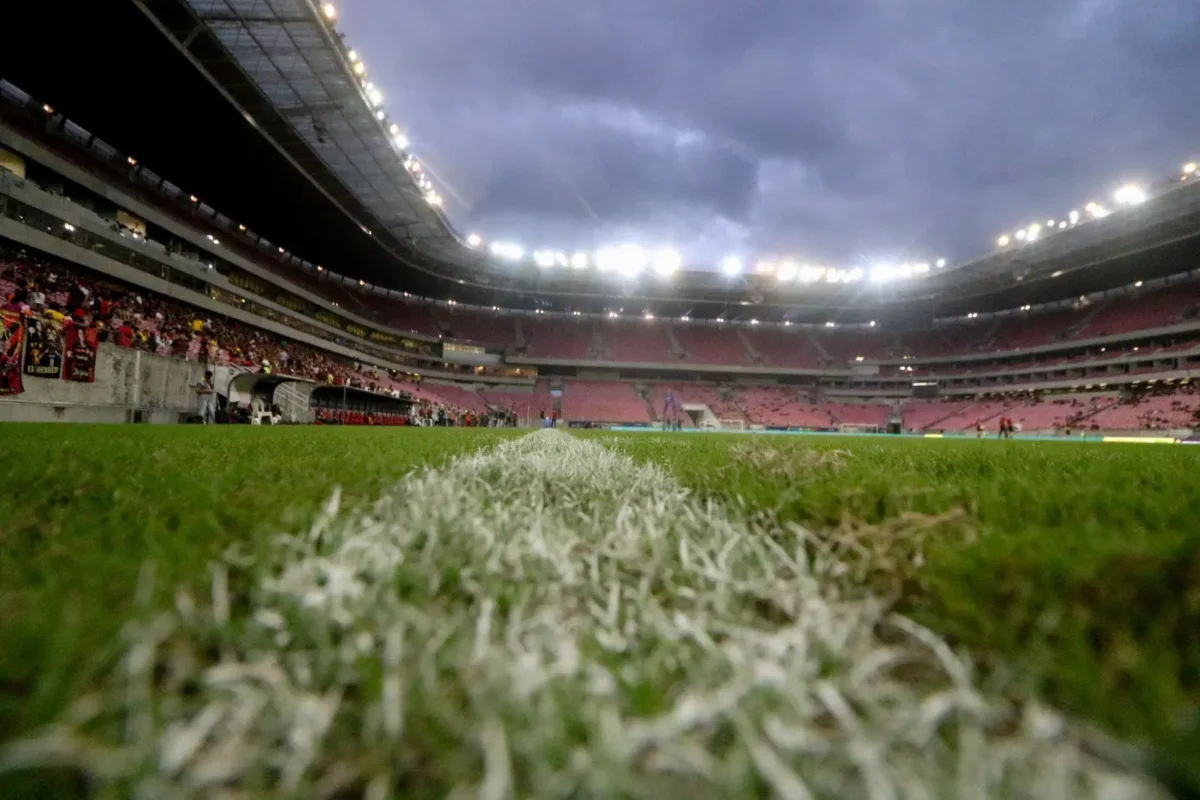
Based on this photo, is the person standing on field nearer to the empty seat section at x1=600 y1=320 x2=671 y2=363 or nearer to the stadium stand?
the empty seat section at x1=600 y1=320 x2=671 y2=363

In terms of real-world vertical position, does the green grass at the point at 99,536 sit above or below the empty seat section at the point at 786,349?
below

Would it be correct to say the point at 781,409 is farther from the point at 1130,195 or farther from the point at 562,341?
the point at 1130,195

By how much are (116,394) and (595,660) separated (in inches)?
639

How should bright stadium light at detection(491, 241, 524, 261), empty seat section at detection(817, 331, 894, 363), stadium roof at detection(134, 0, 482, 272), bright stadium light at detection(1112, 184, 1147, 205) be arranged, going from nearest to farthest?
stadium roof at detection(134, 0, 482, 272) → bright stadium light at detection(1112, 184, 1147, 205) → bright stadium light at detection(491, 241, 524, 261) → empty seat section at detection(817, 331, 894, 363)

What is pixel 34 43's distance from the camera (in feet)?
57.8

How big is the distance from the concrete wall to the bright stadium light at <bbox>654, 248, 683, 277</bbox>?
34.6 metres

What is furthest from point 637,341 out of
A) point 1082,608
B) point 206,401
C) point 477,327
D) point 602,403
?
point 1082,608

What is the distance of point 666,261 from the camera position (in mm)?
44688

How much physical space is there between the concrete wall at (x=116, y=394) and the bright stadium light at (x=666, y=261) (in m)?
34.6

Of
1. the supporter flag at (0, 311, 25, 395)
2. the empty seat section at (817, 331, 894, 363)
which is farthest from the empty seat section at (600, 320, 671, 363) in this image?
the supporter flag at (0, 311, 25, 395)

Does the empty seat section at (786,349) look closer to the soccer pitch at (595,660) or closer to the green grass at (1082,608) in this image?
the green grass at (1082,608)

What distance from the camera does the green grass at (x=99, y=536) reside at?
69cm

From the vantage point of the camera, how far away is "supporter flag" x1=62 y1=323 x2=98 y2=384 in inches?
464

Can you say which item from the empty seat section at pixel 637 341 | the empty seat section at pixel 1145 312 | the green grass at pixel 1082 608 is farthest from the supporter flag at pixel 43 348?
the empty seat section at pixel 1145 312
